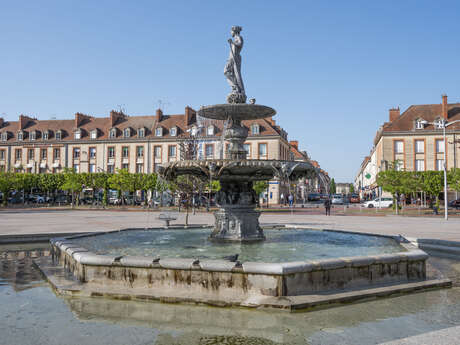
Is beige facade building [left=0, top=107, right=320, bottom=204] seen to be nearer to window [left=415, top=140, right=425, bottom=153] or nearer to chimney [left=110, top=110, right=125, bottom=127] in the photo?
chimney [left=110, top=110, right=125, bottom=127]

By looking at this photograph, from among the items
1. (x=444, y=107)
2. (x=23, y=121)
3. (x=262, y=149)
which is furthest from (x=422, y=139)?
(x=23, y=121)

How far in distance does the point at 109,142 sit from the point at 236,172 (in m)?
56.8

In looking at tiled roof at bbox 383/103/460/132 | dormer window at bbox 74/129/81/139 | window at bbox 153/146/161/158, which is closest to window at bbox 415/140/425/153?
tiled roof at bbox 383/103/460/132

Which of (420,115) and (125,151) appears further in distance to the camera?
(125,151)

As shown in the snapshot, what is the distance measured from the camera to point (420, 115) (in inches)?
2212

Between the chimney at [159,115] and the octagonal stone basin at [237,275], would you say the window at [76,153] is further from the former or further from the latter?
the octagonal stone basin at [237,275]

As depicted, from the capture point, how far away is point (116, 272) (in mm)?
6293

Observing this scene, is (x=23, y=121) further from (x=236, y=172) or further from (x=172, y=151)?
(x=236, y=172)

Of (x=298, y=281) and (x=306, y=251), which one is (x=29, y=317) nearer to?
(x=298, y=281)

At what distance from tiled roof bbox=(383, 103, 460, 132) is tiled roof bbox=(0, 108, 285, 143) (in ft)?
56.0

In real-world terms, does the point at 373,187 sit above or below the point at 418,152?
below

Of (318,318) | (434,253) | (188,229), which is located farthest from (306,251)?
(188,229)

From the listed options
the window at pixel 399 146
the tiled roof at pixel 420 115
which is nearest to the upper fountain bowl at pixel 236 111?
the tiled roof at pixel 420 115

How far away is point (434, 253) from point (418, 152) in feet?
161
